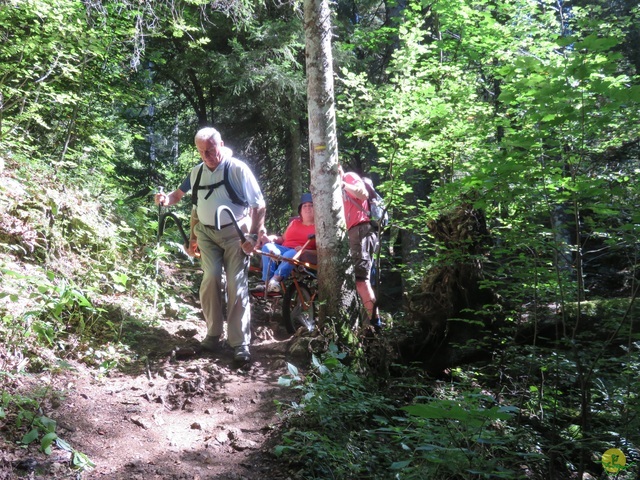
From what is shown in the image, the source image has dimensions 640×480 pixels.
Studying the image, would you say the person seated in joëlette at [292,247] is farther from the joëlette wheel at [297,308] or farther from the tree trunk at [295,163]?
the tree trunk at [295,163]

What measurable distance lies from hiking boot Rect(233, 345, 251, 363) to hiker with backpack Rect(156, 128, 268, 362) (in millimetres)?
11

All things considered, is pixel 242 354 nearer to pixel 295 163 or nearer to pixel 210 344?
pixel 210 344

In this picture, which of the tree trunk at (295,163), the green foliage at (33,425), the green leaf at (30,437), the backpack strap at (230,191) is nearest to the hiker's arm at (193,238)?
the backpack strap at (230,191)

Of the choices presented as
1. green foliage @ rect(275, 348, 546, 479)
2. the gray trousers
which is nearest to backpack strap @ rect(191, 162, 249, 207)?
the gray trousers

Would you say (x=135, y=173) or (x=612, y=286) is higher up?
(x=135, y=173)

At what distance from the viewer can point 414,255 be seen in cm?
1026

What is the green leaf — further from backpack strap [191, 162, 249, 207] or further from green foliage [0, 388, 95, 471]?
backpack strap [191, 162, 249, 207]

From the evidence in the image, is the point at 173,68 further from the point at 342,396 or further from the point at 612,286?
the point at 612,286

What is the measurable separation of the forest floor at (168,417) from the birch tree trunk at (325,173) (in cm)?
79

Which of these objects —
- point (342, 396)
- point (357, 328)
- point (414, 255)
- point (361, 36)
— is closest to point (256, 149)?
point (361, 36)

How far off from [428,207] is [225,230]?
3167 millimetres

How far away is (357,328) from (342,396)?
131 centimetres

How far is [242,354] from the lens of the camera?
Result: 17.1 feet

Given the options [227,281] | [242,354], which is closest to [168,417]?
[242,354]
